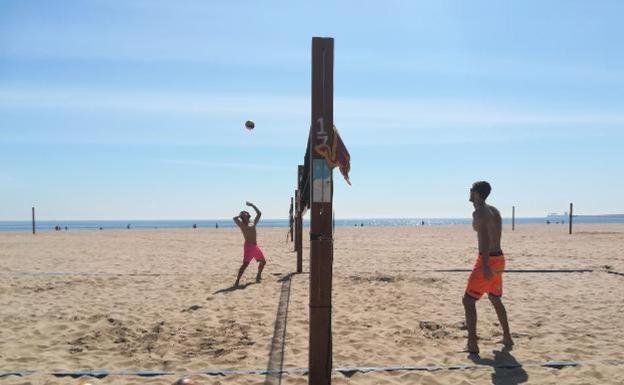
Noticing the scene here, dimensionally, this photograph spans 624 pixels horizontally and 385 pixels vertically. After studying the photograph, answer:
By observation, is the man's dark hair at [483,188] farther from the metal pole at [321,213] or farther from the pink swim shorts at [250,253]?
the pink swim shorts at [250,253]

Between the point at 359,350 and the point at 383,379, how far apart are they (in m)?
0.81

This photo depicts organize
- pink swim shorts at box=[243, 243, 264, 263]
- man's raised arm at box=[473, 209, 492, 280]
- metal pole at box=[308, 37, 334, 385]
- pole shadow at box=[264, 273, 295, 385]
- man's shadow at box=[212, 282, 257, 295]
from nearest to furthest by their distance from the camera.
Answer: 1. metal pole at box=[308, 37, 334, 385]
2. pole shadow at box=[264, 273, 295, 385]
3. man's raised arm at box=[473, 209, 492, 280]
4. man's shadow at box=[212, 282, 257, 295]
5. pink swim shorts at box=[243, 243, 264, 263]

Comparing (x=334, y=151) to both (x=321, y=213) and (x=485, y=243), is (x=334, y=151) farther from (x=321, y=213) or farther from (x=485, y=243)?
(x=485, y=243)

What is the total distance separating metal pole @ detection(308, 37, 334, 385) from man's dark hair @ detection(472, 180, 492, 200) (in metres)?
1.96

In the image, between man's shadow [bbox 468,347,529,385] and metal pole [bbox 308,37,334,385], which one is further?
man's shadow [bbox 468,347,529,385]

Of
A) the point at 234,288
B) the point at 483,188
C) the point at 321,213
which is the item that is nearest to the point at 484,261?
the point at 483,188

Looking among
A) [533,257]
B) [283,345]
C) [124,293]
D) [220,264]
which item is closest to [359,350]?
[283,345]

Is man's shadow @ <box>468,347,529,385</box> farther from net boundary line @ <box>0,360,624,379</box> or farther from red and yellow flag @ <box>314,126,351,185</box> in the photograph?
red and yellow flag @ <box>314,126,351,185</box>

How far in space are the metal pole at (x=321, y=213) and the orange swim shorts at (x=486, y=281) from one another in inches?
75.2

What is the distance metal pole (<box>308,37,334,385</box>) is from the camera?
3.34 meters

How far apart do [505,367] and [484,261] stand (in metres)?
0.93

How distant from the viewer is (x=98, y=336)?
207 inches

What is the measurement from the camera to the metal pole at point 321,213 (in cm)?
334

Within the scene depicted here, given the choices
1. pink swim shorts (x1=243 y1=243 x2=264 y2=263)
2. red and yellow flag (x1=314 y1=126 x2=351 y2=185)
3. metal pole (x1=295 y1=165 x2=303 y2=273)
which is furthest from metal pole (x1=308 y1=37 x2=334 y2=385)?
metal pole (x1=295 y1=165 x2=303 y2=273)
